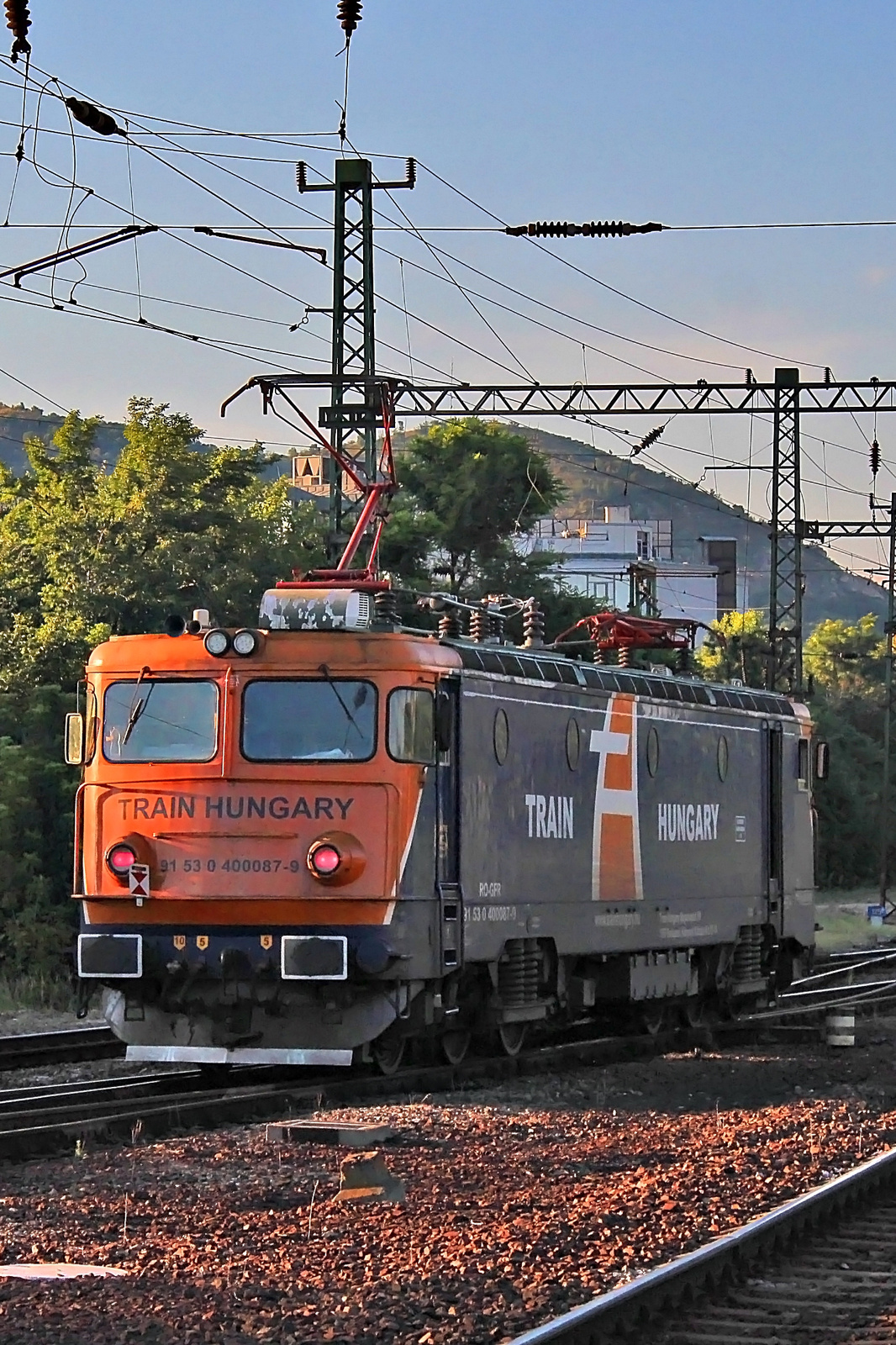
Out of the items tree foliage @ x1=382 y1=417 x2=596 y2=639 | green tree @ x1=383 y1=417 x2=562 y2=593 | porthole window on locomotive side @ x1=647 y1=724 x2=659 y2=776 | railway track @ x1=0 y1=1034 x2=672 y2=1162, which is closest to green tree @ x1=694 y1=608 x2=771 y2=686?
tree foliage @ x1=382 y1=417 x2=596 y2=639

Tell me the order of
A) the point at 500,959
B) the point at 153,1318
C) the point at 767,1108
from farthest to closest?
the point at 500,959
the point at 767,1108
the point at 153,1318

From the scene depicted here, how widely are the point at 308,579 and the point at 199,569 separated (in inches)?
796

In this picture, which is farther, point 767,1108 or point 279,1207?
point 767,1108

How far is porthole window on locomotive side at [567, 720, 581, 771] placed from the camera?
17375 mm

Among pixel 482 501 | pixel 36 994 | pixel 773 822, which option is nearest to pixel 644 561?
pixel 482 501

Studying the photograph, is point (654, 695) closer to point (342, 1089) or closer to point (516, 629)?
point (342, 1089)

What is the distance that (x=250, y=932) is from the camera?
14.5m

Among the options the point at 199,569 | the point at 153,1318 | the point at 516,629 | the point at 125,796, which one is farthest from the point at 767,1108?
the point at 516,629

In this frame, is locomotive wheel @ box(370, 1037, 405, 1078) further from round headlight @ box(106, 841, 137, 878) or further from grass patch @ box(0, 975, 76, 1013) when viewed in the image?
grass patch @ box(0, 975, 76, 1013)

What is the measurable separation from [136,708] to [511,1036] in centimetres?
435

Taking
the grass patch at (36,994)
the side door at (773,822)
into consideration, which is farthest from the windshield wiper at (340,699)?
the grass patch at (36,994)

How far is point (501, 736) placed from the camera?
16.1m

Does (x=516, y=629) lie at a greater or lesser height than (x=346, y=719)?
greater

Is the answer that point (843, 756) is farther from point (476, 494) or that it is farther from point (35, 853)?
point (35, 853)
